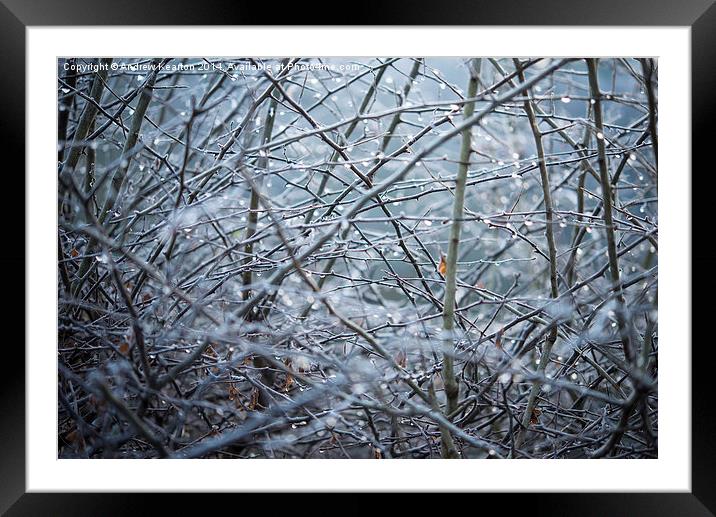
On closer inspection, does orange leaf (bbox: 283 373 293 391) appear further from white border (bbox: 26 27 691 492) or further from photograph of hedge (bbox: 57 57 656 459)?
white border (bbox: 26 27 691 492)

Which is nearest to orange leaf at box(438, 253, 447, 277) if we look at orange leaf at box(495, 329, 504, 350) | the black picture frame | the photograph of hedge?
the photograph of hedge

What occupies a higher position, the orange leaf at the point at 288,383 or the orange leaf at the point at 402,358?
the orange leaf at the point at 402,358

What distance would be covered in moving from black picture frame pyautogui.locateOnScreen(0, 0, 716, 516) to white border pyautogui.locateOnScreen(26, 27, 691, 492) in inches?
1.3

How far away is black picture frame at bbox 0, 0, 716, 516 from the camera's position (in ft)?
5.08
